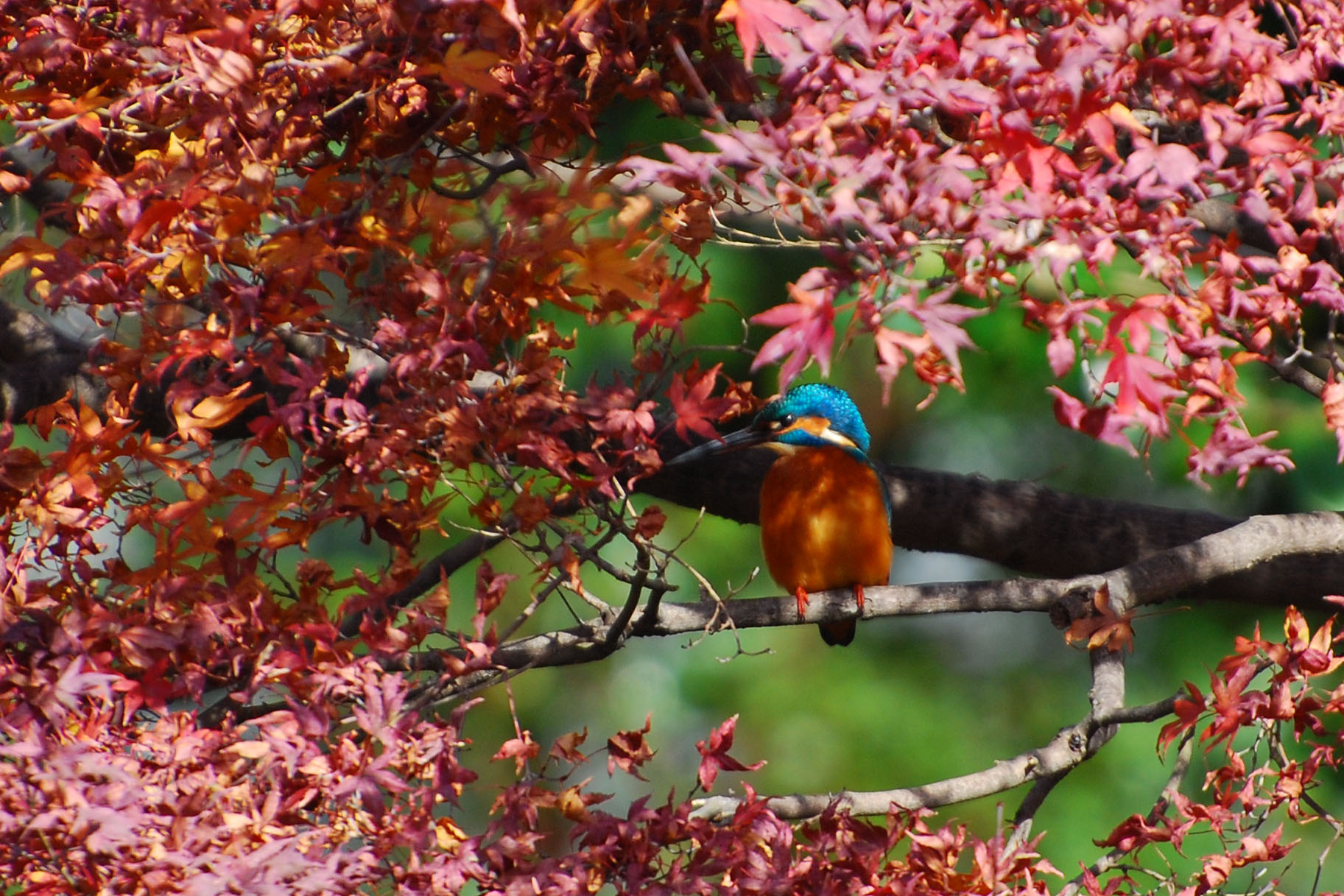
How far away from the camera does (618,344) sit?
17.8ft

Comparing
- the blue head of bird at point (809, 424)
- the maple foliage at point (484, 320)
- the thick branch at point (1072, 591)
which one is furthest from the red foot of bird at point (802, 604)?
the blue head of bird at point (809, 424)

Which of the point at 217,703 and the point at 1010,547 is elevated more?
the point at 217,703

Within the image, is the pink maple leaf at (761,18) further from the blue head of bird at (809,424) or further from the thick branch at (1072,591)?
the blue head of bird at (809,424)

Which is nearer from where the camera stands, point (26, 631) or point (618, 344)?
point (26, 631)

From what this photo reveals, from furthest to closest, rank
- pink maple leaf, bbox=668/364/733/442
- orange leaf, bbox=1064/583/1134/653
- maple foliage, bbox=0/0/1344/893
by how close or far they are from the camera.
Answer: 1. orange leaf, bbox=1064/583/1134/653
2. pink maple leaf, bbox=668/364/733/442
3. maple foliage, bbox=0/0/1344/893

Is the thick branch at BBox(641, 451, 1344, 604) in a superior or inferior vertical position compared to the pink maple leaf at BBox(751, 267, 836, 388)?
inferior

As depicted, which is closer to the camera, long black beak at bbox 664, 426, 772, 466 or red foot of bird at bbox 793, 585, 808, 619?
red foot of bird at bbox 793, 585, 808, 619

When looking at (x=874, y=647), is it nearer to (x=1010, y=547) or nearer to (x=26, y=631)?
(x=1010, y=547)

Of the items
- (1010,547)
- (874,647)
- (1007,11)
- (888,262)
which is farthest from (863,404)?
(888,262)

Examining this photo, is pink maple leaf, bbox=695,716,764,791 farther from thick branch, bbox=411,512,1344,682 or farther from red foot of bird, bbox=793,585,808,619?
red foot of bird, bbox=793,585,808,619

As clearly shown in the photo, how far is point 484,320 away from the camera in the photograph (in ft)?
5.59

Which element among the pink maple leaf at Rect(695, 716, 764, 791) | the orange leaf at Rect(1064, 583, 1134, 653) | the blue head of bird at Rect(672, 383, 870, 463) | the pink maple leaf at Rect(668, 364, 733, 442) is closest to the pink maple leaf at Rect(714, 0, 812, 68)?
the pink maple leaf at Rect(668, 364, 733, 442)

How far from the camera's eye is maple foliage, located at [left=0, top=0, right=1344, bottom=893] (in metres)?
1.34

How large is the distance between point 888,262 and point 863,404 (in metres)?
4.78
